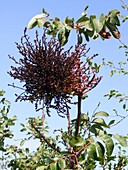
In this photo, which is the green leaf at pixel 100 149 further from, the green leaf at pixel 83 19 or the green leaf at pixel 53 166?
the green leaf at pixel 83 19

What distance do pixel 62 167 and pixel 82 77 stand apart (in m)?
0.51

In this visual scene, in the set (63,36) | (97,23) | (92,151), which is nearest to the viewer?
(92,151)

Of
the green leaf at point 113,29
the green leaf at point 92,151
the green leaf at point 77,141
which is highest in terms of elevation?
the green leaf at point 113,29

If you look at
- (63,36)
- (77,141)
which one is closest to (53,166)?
(77,141)

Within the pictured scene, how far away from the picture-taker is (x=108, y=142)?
1974 mm

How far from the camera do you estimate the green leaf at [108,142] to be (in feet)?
6.41

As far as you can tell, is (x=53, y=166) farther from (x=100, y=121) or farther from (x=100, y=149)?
(x=100, y=121)

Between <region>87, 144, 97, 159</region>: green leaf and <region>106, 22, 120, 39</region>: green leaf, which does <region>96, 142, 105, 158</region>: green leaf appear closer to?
<region>87, 144, 97, 159</region>: green leaf

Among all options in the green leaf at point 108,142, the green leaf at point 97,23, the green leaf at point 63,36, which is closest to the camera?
the green leaf at point 108,142

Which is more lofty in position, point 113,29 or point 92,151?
point 113,29

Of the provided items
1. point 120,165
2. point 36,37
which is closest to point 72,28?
point 36,37

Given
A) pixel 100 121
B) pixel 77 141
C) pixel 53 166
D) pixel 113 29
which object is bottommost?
pixel 53 166

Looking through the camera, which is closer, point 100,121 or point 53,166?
point 53,166

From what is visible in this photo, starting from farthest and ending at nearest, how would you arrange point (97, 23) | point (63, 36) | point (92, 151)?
point (63, 36) < point (97, 23) < point (92, 151)
